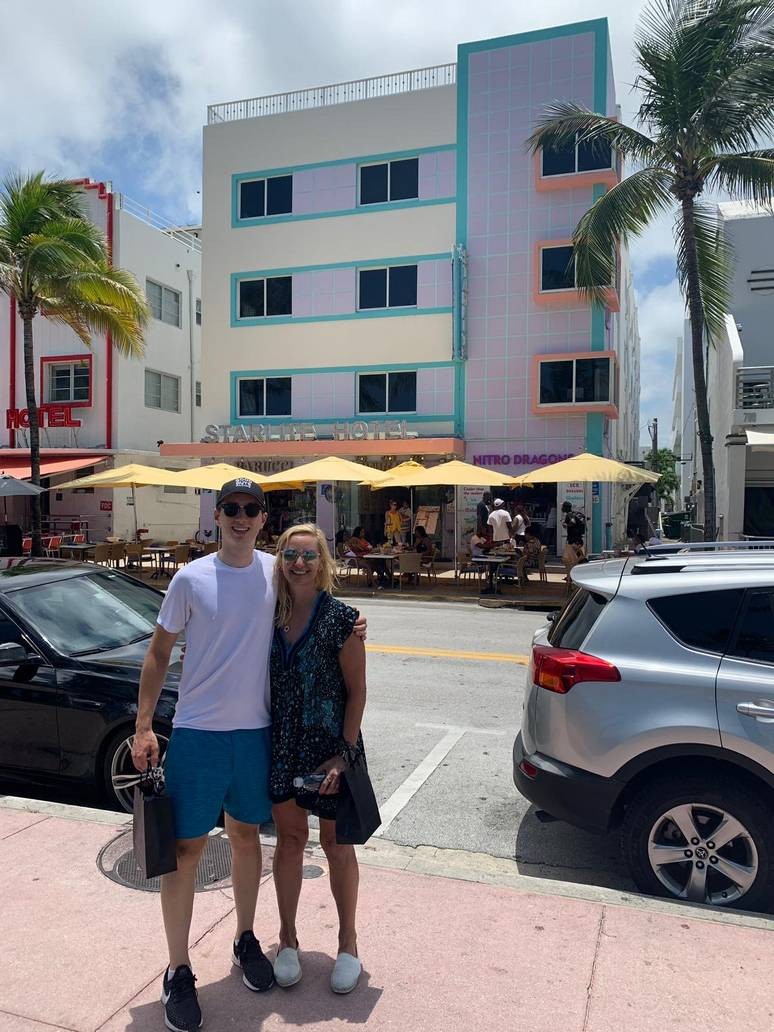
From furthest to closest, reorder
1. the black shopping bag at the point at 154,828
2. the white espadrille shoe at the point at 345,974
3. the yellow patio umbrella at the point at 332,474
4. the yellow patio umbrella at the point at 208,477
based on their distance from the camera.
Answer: the yellow patio umbrella at the point at 208,477
the yellow patio umbrella at the point at 332,474
the white espadrille shoe at the point at 345,974
the black shopping bag at the point at 154,828

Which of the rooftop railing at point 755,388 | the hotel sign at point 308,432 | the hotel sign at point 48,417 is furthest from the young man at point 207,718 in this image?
the hotel sign at point 48,417

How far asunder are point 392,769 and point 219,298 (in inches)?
887

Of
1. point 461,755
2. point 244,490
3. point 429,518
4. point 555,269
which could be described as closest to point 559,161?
point 555,269

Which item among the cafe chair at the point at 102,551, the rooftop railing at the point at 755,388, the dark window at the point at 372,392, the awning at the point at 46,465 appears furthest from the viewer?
the awning at the point at 46,465

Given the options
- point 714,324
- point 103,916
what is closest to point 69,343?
point 714,324

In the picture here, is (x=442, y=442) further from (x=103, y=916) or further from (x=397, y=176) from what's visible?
(x=103, y=916)

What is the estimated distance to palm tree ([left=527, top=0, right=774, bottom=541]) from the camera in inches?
528

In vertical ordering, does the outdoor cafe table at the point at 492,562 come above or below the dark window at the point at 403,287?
below

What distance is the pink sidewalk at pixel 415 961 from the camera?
9.12 ft

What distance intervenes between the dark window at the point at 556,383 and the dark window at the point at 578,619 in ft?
60.3

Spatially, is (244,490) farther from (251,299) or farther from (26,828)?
(251,299)

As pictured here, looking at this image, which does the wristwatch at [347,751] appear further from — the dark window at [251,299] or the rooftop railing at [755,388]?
the dark window at [251,299]

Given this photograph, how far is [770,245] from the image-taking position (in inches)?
756

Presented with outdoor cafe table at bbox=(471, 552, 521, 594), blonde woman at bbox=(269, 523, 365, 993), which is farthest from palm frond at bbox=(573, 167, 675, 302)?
blonde woman at bbox=(269, 523, 365, 993)
